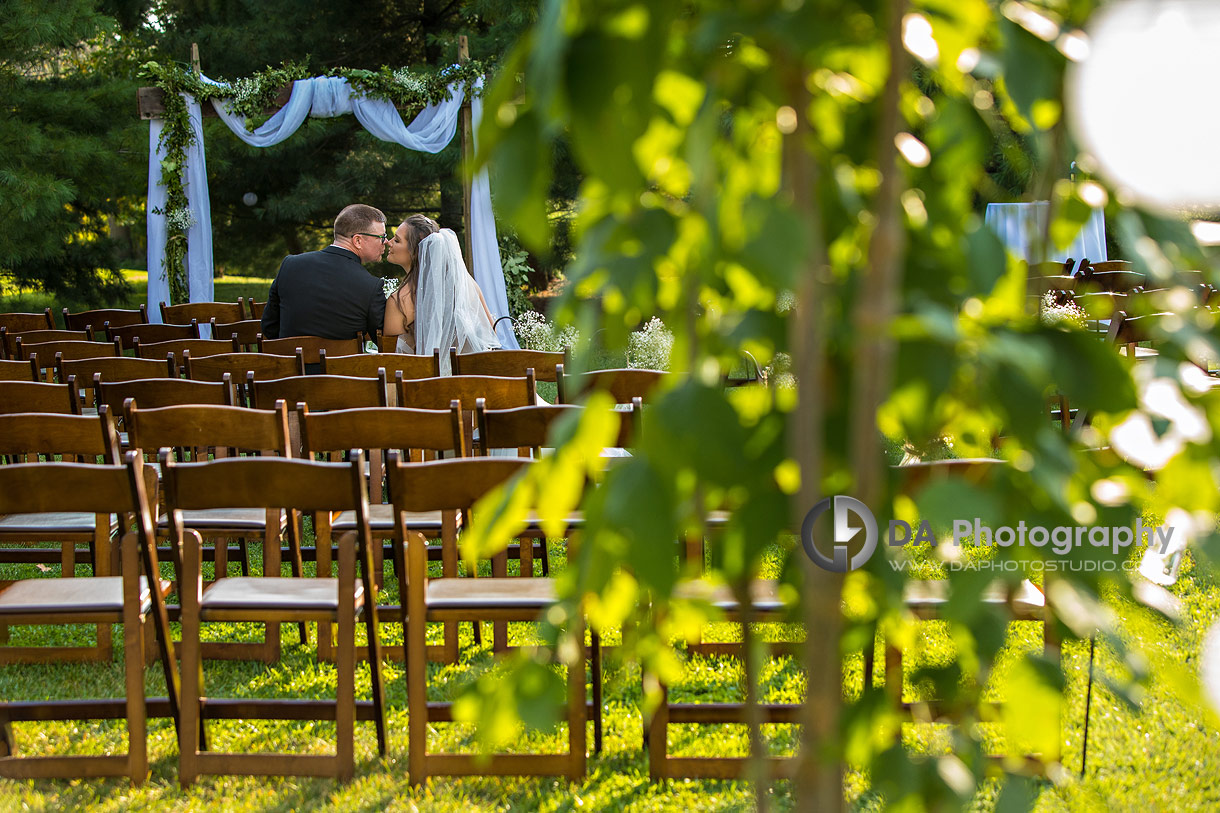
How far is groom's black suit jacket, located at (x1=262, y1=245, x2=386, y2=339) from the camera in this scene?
633 centimetres

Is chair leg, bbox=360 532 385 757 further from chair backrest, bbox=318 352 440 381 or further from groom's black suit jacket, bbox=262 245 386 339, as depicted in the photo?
groom's black suit jacket, bbox=262 245 386 339

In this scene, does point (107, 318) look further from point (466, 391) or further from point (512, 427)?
point (512, 427)

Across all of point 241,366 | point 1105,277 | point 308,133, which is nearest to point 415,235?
point 241,366

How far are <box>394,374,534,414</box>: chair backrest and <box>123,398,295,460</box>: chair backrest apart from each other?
2.72 ft

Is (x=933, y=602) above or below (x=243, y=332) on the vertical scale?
below

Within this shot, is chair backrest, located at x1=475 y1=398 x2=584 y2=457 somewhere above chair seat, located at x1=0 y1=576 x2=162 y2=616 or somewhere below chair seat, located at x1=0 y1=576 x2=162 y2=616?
above

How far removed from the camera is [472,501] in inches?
103

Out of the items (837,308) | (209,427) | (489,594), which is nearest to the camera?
(837,308)

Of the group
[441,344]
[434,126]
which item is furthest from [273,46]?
[441,344]

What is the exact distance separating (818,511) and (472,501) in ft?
6.03

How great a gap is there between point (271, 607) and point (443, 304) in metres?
3.50

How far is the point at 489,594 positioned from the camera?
2703mm

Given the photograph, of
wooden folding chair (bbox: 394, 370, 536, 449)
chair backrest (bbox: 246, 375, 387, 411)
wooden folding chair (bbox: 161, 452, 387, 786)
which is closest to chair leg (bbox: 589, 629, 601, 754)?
wooden folding chair (bbox: 161, 452, 387, 786)

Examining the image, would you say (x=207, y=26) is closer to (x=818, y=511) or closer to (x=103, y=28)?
(x=103, y=28)
